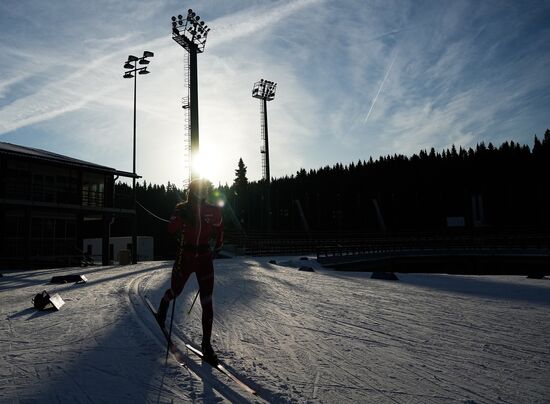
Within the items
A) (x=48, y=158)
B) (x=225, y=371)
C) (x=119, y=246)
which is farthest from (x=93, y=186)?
(x=225, y=371)

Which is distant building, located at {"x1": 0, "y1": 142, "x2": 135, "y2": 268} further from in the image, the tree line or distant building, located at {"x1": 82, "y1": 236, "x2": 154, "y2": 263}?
the tree line

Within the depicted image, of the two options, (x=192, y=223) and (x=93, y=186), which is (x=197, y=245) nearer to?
(x=192, y=223)

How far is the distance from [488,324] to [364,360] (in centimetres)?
286

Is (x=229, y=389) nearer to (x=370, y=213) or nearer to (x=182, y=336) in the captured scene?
(x=182, y=336)

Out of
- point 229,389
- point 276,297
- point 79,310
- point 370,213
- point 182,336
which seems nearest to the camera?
point 229,389

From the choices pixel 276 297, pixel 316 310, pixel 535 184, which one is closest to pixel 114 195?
pixel 276 297

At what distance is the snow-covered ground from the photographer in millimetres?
2986

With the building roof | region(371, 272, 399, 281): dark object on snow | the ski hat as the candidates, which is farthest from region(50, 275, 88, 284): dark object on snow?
the building roof

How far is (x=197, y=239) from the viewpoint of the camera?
4.19 meters

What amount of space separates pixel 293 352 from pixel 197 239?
166 cm

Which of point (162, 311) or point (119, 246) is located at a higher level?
point (119, 246)

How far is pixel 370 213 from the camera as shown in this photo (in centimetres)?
8231

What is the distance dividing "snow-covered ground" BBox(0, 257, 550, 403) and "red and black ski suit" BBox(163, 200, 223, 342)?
2.40ft

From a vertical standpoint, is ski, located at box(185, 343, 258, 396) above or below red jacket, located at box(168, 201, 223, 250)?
below
